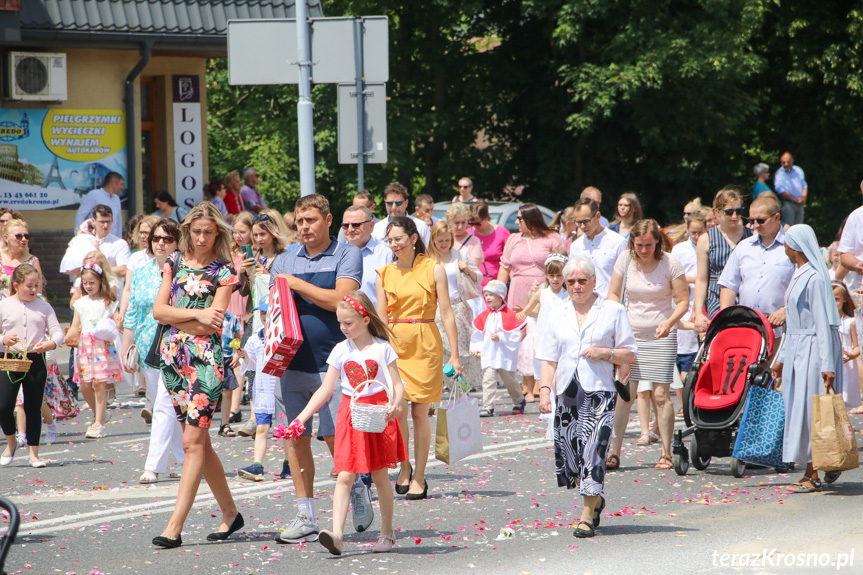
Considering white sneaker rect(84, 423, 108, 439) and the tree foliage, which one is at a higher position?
the tree foliage

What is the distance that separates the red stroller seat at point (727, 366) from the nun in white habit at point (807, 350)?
22.0 inches

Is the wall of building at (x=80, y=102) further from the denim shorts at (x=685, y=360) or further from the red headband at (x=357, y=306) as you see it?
the red headband at (x=357, y=306)

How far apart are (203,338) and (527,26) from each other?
26297mm

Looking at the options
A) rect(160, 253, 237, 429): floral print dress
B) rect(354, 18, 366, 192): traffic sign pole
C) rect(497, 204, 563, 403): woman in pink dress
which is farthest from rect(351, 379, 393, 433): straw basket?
rect(354, 18, 366, 192): traffic sign pole

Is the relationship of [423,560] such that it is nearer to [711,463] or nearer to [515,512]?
[515,512]

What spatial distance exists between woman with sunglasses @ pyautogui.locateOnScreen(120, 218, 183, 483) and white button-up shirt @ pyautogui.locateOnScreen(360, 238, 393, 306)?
4.96 ft

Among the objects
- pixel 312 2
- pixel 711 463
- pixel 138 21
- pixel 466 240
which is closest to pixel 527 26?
pixel 312 2

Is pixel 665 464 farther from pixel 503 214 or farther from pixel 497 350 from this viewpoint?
pixel 503 214

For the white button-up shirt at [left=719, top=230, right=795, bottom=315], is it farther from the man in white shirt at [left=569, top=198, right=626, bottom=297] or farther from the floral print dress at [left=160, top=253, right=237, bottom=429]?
the floral print dress at [left=160, top=253, right=237, bottom=429]

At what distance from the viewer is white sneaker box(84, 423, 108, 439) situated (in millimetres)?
11070

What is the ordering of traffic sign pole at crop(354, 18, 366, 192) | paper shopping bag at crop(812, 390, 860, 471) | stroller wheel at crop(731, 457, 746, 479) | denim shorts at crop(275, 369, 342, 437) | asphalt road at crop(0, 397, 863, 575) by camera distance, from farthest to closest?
traffic sign pole at crop(354, 18, 366, 192)
stroller wheel at crop(731, 457, 746, 479)
paper shopping bag at crop(812, 390, 860, 471)
denim shorts at crop(275, 369, 342, 437)
asphalt road at crop(0, 397, 863, 575)

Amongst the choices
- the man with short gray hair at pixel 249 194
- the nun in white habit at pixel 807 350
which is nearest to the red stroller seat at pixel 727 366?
the nun in white habit at pixel 807 350

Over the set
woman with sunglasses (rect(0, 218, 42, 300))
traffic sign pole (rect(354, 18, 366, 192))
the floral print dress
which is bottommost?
the floral print dress

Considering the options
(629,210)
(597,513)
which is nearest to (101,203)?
(629,210)
